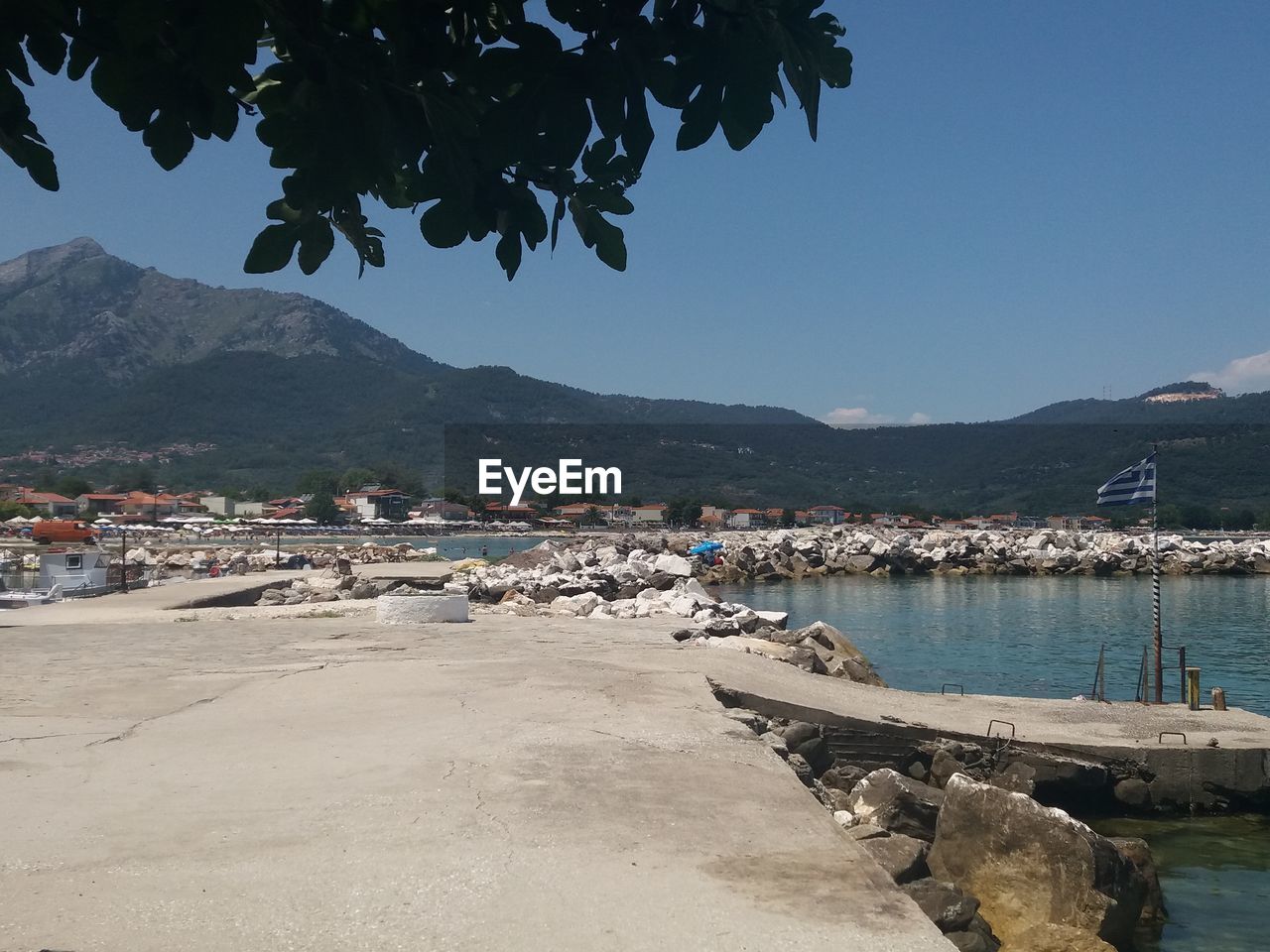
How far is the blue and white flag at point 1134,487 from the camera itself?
47.4 feet

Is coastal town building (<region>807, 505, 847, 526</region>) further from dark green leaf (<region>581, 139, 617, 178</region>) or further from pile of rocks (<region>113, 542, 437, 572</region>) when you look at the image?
dark green leaf (<region>581, 139, 617, 178</region>)

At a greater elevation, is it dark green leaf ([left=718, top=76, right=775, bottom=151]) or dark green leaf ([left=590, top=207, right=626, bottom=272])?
dark green leaf ([left=718, top=76, right=775, bottom=151])

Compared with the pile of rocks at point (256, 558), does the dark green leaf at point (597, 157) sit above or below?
above

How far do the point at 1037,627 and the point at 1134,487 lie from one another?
47.0 feet

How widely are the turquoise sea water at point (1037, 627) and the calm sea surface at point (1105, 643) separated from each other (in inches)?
1.7

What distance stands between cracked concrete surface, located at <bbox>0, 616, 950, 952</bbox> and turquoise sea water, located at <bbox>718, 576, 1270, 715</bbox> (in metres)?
11.6

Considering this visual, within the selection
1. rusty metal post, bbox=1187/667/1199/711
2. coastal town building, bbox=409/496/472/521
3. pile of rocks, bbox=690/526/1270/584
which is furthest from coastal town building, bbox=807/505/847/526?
rusty metal post, bbox=1187/667/1199/711

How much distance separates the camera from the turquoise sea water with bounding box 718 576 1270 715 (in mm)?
18922

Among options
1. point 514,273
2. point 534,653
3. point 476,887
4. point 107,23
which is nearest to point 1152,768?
point 534,653

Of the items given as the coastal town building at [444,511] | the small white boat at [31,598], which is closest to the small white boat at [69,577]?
the small white boat at [31,598]

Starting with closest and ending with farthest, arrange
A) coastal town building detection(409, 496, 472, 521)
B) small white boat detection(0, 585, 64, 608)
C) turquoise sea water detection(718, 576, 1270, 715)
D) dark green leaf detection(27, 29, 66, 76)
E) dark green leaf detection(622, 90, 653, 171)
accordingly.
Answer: dark green leaf detection(27, 29, 66, 76) → dark green leaf detection(622, 90, 653, 171) → turquoise sea water detection(718, 576, 1270, 715) → small white boat detection(0, 585, 64, 608) → coastal town building detection(409, 496, 472, 521)

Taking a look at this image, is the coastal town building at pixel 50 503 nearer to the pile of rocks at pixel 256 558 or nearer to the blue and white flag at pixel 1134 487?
the pile of rocks at pixel 256 558

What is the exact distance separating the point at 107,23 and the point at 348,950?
2.86 metres

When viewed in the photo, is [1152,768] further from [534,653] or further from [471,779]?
[471,779]
